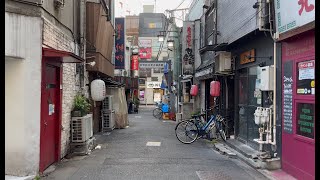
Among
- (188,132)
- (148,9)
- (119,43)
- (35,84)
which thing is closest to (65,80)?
(35,84)

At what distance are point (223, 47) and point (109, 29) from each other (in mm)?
5535

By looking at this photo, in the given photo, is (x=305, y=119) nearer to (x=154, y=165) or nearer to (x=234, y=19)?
(x=154, y=165)

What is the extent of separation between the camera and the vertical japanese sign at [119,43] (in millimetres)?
22859

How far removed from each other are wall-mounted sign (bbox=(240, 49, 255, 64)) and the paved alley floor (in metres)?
3.16

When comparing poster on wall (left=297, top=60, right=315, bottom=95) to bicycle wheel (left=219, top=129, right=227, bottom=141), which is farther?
bicycle wheel (left=219, top=129, right=227, bottom=141)

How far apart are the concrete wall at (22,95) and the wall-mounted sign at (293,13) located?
18.0ft

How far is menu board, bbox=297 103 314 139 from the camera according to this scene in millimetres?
7731

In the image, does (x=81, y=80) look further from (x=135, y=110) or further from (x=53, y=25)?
(x=135, y=110)

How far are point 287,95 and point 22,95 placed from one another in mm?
5996

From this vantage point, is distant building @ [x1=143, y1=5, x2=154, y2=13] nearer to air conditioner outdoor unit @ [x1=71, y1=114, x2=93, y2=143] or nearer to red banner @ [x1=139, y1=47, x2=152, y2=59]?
red banner @ [x1=139, y1=47, x2=152, y2=59]

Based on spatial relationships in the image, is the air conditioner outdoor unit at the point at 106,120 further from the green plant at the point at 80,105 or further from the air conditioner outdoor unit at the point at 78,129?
the air conditioner outdoor unit at the point at 78,129

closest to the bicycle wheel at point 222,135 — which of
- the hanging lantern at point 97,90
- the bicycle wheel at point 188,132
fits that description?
the bicycle wheel at point 188,132

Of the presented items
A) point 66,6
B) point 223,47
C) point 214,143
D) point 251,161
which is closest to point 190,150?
point 214,143

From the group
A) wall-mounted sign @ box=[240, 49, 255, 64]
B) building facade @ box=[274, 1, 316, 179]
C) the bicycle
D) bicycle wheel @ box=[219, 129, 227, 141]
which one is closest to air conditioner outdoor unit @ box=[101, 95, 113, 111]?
the bicycle
